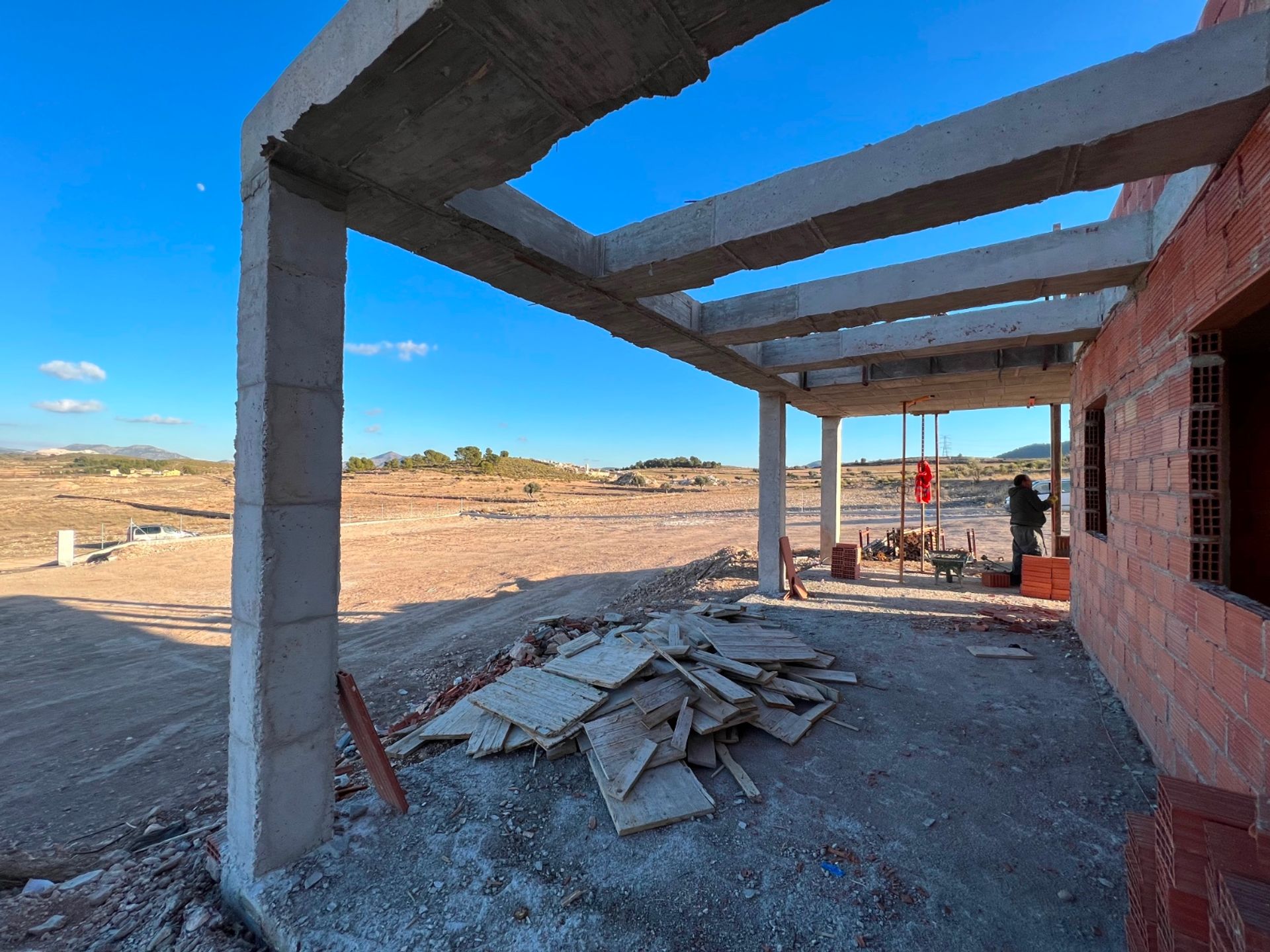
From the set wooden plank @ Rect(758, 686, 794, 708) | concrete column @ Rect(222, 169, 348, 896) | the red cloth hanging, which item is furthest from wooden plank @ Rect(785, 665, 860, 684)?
the red cloth hanging

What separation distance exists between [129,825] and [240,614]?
3567 millimetres

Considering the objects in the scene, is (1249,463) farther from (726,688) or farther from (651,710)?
(651,710)

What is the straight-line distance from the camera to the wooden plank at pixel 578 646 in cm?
557

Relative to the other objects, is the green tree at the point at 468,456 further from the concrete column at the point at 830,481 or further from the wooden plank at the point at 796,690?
the wooden plank at the point at 796,690

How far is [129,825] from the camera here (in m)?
4.55

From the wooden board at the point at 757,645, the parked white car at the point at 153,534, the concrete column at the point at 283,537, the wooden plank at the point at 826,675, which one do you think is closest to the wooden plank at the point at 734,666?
the wooden board at the point at 757,645

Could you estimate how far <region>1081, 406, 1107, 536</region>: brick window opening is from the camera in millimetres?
6293

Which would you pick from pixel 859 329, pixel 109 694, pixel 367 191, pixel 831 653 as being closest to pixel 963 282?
pixel 859 329

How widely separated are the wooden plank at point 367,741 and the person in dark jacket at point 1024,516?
10810 mm

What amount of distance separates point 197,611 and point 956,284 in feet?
51.0

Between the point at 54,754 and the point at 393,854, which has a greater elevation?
the point at 393,854

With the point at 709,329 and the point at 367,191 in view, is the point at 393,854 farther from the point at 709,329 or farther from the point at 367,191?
the point at 709,329

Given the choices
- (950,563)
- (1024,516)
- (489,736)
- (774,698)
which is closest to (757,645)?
(774,698)

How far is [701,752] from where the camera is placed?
4.07 m
